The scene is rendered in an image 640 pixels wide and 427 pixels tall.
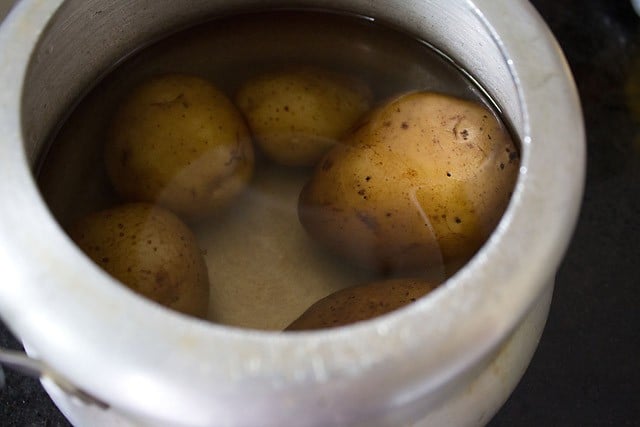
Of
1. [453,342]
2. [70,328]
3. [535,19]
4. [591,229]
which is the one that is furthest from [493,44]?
[591,229]

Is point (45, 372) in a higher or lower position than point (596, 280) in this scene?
higher

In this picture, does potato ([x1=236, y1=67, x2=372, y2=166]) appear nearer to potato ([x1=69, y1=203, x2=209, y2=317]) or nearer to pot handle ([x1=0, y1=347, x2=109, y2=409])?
potato ([x1=69, y1=203, x2=209, y2=317])

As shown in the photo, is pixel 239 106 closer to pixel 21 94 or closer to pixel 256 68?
pixel 256 68

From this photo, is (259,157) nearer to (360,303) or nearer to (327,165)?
(327,165)

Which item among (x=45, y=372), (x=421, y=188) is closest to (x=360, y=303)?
(x=421, y=188)

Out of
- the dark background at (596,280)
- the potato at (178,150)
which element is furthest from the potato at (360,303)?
the dark background at (596,280)

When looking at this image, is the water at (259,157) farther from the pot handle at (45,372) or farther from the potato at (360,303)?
the pot handle at (45,372)

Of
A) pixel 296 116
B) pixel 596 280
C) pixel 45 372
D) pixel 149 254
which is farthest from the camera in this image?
pixel 596 280
